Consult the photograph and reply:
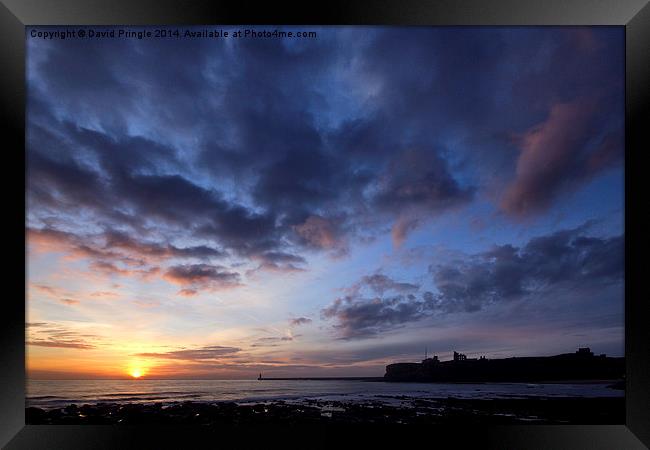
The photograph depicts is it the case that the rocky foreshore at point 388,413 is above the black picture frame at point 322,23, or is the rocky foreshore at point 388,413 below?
below

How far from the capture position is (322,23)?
3.43 metres

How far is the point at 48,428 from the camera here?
337cm

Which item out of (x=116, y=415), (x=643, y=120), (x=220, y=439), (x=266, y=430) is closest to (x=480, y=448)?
(x=266, y=430)

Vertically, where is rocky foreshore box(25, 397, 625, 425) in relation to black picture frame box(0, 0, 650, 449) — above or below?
below

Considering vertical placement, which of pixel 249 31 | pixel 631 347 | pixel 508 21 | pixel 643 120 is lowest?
pixel 631 347

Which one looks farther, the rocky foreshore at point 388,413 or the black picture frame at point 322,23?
the rocky foreshore at point 388,413

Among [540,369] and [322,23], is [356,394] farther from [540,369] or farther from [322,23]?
[322,23]

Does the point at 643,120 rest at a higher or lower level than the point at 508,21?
lower

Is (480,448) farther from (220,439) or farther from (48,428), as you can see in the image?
(48,428)

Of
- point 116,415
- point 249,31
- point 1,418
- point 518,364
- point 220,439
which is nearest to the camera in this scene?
point 1,418

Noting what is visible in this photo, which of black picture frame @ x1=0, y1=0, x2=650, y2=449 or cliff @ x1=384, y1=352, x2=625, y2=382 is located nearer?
black picture frame @ x1=0, y1=0, x2=650, y2=449

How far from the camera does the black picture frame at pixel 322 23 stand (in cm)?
330

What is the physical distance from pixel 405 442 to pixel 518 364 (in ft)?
31.9

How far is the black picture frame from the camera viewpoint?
10.8 ft
